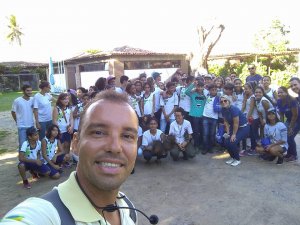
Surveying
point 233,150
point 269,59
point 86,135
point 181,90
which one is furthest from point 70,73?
point 86,135

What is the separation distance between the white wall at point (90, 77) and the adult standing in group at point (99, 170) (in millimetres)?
19246

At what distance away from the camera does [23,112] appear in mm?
5777

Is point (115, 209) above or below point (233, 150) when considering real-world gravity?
above

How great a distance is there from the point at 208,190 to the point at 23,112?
3868 millimetres

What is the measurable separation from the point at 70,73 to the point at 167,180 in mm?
22767

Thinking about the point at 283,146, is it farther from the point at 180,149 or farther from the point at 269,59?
the point at 269,59

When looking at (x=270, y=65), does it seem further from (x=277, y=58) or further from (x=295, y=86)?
(x=295, y=86)

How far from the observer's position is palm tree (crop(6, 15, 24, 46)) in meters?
52.8

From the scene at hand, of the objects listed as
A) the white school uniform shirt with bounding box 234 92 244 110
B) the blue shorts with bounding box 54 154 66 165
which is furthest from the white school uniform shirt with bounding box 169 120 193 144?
the blue shorts with bounding box 54 154 66 165

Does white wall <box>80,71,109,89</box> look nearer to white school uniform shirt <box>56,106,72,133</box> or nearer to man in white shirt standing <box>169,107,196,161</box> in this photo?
white school uniform shirt <box>56,106,72,133</box>

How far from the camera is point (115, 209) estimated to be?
3.87 feet

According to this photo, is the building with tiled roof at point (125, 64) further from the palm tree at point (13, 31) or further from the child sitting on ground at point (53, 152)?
the palm tree at point (13, 31)

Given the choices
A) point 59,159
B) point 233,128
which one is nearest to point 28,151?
point 59,159

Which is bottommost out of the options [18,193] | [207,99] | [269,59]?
[18,193]
